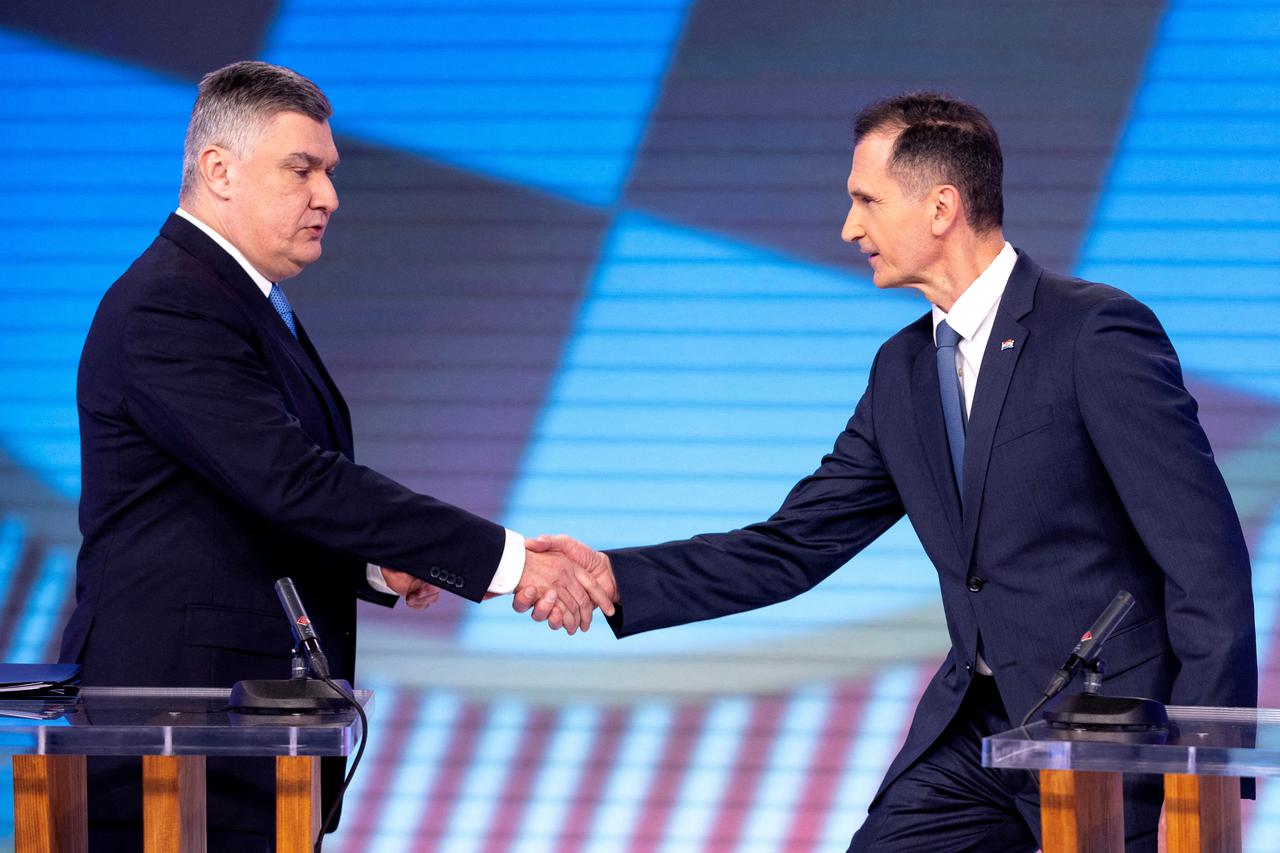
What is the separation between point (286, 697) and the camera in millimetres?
2113

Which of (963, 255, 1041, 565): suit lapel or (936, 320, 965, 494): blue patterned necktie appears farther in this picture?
(936, 320, 965, 494): blue patterned necktie

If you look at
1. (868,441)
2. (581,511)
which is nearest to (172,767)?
(868,441)

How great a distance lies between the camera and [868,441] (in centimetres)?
306

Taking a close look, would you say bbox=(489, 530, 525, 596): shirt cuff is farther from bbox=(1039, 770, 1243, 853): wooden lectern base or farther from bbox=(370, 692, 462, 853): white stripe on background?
bbox=(370, 692, 462, 853): white stripe on background

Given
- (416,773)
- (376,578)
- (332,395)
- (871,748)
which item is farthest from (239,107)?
(871,748)

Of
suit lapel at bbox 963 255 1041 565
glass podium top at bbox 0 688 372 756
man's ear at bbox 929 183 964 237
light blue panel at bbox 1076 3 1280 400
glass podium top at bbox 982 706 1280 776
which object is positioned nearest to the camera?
glass podium top at bbox 982 706 1280 776

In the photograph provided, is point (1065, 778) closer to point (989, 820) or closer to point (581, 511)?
point (989, 820)

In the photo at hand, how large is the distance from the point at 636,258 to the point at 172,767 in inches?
109

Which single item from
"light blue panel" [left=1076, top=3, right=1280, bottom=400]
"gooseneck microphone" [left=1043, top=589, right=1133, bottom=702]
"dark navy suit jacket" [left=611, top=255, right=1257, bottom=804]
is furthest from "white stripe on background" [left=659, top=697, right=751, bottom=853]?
"gooseneck microphone" [left=1043, top=589, right=1133, bottom=702]

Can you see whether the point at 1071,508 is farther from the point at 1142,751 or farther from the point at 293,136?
the point at 293,136

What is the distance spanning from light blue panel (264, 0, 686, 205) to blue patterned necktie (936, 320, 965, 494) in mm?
2018

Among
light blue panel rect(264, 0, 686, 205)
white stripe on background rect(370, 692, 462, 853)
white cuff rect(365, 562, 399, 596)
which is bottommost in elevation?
white stripe on background rect(370, 692, 462, 853)

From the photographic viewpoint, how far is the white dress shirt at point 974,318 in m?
2.75

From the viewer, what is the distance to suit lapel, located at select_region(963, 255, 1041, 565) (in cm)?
260
